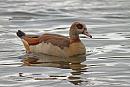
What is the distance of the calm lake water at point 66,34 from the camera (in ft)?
44.2

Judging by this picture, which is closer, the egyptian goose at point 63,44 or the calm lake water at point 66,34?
the calm lake water at point 66,34

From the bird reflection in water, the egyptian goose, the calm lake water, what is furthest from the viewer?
the egyptian goose

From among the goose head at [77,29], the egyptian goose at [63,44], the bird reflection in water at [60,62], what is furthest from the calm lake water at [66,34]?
the goose head at [77,29]

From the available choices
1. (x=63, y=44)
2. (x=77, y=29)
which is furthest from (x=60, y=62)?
(x=77, y=29)

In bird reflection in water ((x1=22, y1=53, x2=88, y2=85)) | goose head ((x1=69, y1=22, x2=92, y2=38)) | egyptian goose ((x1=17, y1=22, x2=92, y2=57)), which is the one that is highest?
goose head ((x1=69, y1=22, x2=92, y2=38))

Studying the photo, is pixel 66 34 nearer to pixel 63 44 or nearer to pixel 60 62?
pixel 63 44

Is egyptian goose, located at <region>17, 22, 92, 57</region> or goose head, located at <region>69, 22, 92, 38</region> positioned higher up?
goose head, located at <region>69, 22, 92, 38</region>

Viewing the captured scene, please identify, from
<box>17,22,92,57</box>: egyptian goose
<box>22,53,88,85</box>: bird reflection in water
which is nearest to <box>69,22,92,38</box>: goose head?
<box>17,22,92,57</box>: egyptian goose

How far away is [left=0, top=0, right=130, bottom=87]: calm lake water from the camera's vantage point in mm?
13461

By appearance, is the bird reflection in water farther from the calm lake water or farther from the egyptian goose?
the egyptian goose

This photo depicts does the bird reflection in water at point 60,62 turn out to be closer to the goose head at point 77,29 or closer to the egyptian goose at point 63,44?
the egyptian goose at point 63,44

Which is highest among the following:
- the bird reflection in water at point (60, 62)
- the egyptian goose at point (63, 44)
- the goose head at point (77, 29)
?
the goose head at point (77, 29)

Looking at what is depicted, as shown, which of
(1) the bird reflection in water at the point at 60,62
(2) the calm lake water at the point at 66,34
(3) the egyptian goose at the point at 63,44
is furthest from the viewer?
(3) the egyptian goose at the point at 63,44

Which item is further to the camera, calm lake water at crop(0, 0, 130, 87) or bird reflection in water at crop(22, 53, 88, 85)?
bird reflection in water at crop(22, 53, 88, 85)
